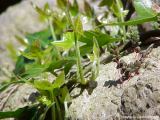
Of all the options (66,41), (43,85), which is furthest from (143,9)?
(43,85)

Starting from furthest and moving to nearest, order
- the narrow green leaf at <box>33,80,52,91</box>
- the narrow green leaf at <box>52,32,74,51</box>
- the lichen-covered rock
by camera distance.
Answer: the narrow green leaf at <box>52,32,74,51</box>, the narrow green leaf at <box>33,80,52,91</box>, the lichen-covered rock

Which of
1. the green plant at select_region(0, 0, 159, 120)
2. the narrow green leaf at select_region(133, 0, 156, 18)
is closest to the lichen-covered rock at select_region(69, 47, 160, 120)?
the green plant at select_region(0, 0, 159, 120)

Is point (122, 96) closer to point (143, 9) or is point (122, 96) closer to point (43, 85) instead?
point (43, 85)

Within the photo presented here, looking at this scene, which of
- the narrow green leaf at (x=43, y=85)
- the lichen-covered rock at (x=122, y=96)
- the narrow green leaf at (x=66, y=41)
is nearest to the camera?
the lichen-covered rock at (x=122, y=96)

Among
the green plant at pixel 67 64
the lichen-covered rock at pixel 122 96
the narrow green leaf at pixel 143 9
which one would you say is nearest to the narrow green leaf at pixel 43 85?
the green plant at pixel 67 64

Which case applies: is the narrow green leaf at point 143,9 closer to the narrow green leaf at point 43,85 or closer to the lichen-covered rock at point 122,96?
the lichen-covered rock at point 122,96

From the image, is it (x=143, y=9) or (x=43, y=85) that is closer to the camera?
(x=43, y=85)

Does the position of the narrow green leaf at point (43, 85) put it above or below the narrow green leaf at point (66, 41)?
below

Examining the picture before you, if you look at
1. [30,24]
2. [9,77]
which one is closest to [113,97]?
[9,77]

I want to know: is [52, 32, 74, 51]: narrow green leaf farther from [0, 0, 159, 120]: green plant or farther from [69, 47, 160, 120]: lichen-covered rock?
[69, 47, 160, 120]: lichen-covered rock

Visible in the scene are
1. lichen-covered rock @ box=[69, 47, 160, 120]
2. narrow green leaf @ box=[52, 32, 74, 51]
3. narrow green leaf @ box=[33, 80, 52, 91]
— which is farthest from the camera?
narrow green leaf @ box=[52, 32, 74, 51]

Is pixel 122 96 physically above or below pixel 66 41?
below

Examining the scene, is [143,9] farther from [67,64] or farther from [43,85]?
[43,85]
